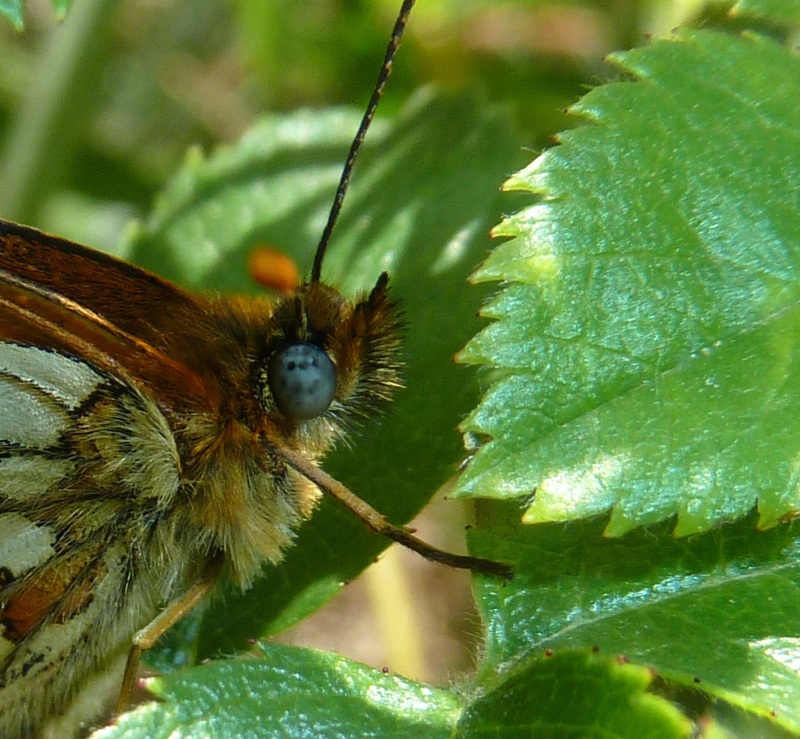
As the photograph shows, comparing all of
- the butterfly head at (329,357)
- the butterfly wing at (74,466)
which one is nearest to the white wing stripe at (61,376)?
the butterfly wing at (74,466)

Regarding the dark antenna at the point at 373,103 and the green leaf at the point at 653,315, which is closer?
the green leaf at the point at 653,315

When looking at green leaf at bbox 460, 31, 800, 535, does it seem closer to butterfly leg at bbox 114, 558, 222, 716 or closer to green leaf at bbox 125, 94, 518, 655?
green leaf at bbox 125, 94, 518, 655

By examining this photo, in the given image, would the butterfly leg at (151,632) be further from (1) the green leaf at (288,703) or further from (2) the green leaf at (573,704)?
(2) the green leaf at (573,704)

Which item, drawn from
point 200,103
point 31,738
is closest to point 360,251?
point 31,738

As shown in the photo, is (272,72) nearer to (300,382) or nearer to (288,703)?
(300,382)

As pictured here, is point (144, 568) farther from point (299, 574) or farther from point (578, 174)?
point (578, 174)

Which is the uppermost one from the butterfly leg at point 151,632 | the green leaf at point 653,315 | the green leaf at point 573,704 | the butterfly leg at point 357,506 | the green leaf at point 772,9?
the green leaf at point 772,9

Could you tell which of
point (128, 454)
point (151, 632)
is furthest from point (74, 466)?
point (151, 632)
